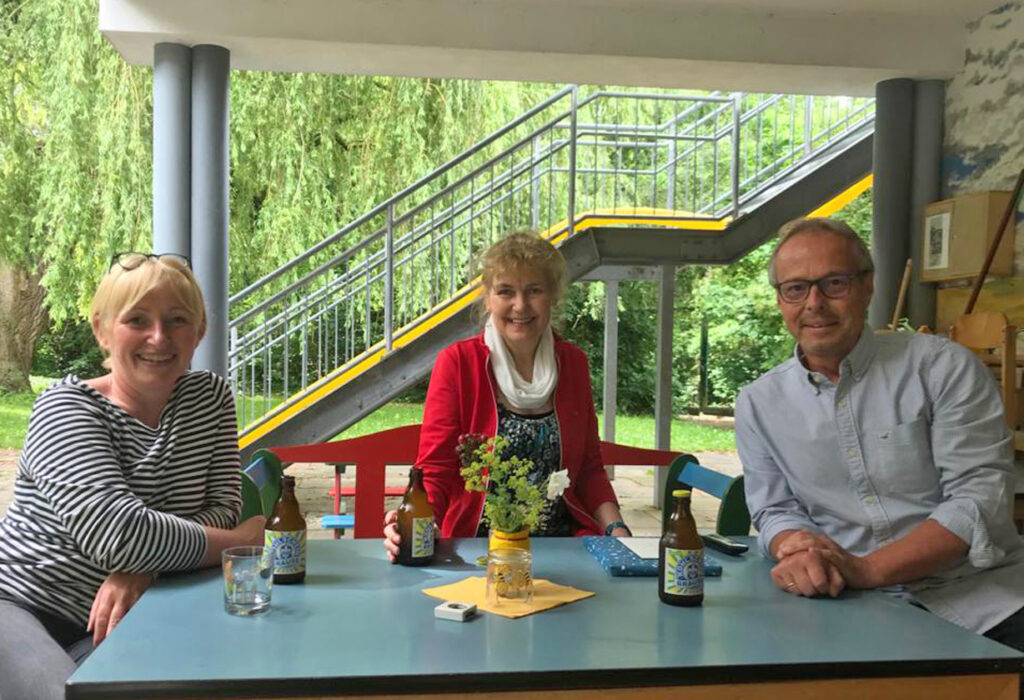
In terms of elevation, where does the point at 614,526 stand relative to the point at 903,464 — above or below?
below

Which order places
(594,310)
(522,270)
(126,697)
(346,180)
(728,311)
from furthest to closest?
(728,311)
(594,310)
(346,180)
(522,270)
(126,697)

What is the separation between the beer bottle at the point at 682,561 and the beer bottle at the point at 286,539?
666 millimetres

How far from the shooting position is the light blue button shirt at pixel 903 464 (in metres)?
1.83

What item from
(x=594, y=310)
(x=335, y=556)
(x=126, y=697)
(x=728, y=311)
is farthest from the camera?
(x=728, y=311)

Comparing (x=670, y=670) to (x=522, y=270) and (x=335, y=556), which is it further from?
(x=522, y=270)

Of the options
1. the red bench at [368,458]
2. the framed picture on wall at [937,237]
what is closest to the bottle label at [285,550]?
the red bench at [368,458]

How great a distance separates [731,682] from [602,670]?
186 millimetres

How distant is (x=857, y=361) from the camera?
1.96 metres

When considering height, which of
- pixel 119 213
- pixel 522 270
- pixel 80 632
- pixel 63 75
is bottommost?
pixel 80 632

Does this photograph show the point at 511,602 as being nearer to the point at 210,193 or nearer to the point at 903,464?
the point at 903,464

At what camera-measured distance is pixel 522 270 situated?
2535 millimetres

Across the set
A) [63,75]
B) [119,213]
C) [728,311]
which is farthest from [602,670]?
[728,311]

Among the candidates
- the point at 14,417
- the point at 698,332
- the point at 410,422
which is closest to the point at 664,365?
the point at 410,422

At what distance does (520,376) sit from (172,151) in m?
3.21
